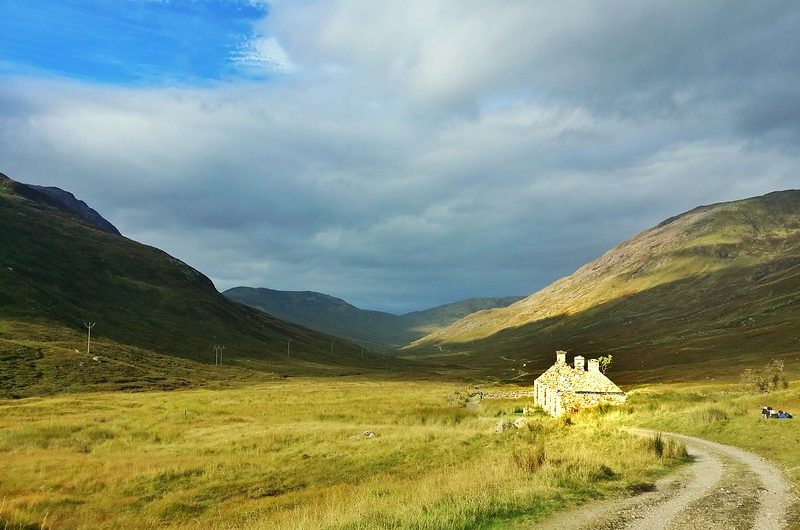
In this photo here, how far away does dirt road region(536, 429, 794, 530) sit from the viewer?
1106 centimetres

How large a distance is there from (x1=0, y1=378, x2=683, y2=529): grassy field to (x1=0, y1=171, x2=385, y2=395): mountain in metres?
44.6

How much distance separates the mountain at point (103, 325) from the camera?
87.4 metres

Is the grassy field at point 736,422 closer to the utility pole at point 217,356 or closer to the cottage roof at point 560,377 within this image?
the cottage roof at point 560,377

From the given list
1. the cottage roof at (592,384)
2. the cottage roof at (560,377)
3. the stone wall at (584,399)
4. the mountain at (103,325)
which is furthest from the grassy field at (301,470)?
the mountain at (103,325)

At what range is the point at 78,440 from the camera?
36438 millimetres

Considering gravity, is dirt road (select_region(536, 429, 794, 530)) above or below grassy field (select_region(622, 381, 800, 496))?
above

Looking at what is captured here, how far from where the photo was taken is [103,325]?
135250mm

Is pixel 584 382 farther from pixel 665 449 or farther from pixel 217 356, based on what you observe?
pixel 217 356

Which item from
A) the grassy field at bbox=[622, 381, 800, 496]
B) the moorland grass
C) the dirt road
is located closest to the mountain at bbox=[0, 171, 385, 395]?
the moorland grass

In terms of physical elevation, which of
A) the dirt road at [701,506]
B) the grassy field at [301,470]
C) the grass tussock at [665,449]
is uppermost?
the dirt road at [701,506]

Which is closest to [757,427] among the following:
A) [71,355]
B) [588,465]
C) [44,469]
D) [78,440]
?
[588,465]

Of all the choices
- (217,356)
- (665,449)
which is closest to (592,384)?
(665,449)

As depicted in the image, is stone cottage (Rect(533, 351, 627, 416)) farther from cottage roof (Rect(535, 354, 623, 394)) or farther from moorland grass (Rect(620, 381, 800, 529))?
moorland grass (Rect(620, 381, 800, 529))

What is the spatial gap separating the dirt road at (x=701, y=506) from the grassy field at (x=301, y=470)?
0.75 metres
